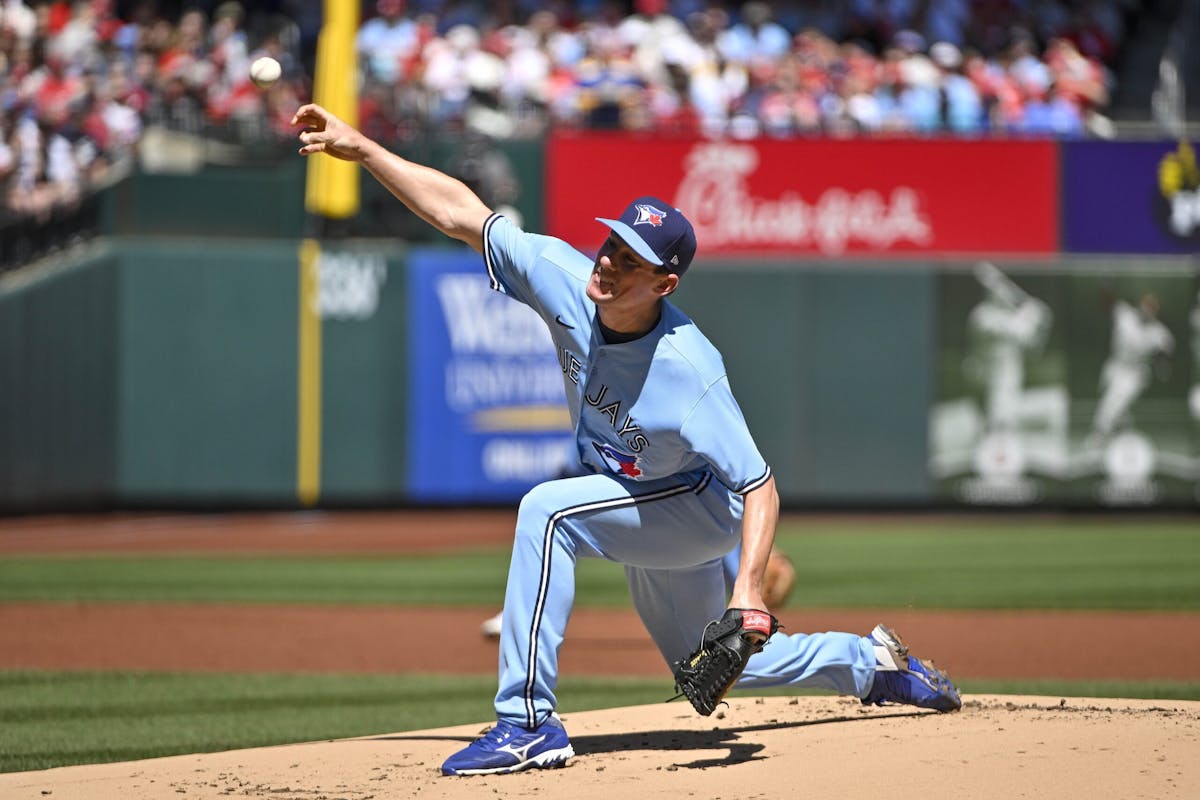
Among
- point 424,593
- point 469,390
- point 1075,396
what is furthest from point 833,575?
point 469,390

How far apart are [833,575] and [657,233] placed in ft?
25.7

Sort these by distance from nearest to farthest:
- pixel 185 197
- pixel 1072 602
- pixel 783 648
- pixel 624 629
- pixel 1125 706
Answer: pixel 783 648 < pixel 1125 706 < pixel 624 629 < pixel 1072 602 < pixel 185 197

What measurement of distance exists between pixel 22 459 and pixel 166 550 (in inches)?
174

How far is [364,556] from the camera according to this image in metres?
13.8

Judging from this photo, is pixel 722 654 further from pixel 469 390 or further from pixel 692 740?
pixel 469 390

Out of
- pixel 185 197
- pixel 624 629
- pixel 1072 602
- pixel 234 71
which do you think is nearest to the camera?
pixel 624 629

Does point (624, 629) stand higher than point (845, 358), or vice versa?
point (845, 358)

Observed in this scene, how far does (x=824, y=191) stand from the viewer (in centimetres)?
1722

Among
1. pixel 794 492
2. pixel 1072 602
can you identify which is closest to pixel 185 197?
pixel 794 492

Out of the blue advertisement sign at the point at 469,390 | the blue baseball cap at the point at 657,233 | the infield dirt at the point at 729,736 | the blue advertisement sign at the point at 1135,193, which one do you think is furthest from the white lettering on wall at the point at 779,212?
the blue baseball cap at the point at 657,233

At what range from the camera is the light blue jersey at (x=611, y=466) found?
182 inches

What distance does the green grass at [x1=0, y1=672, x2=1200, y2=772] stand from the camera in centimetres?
588

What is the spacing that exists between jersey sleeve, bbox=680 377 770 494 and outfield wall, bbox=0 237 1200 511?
12.1 meters

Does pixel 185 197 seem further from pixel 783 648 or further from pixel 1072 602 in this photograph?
pixel 783 648
